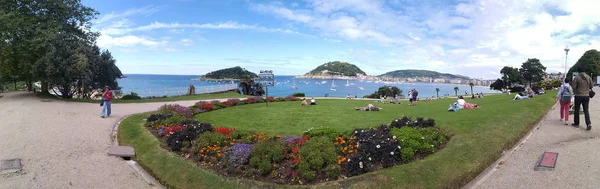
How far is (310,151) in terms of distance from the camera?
27.4 feet

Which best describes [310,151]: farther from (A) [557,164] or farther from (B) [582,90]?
(B) [582,90]

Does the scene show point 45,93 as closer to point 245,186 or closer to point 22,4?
point 22,4

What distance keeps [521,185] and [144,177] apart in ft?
31.0

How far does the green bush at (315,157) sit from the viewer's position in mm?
7777

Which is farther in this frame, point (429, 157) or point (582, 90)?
point (582, 90)

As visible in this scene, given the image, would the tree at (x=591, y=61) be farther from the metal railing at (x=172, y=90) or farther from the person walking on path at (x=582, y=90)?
the metal railing at (x=172, y=90)

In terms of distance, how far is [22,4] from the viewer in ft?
86.7

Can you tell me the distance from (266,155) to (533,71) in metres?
78.8

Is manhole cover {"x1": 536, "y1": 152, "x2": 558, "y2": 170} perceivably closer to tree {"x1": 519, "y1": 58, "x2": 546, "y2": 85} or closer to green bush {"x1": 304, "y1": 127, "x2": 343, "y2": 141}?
green bush {"x1": 304, "y1": 127, "x2": 343, "y2": 141}

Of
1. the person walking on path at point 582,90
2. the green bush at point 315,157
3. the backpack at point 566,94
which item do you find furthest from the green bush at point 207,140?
the backpack at point 566,94

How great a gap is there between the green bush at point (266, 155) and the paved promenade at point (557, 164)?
15.7 ft

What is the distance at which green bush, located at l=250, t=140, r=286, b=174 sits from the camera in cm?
827

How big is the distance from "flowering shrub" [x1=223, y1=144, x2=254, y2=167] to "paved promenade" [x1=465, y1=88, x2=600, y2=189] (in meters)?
5.73

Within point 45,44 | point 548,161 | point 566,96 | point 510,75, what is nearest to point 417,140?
point 548,161
